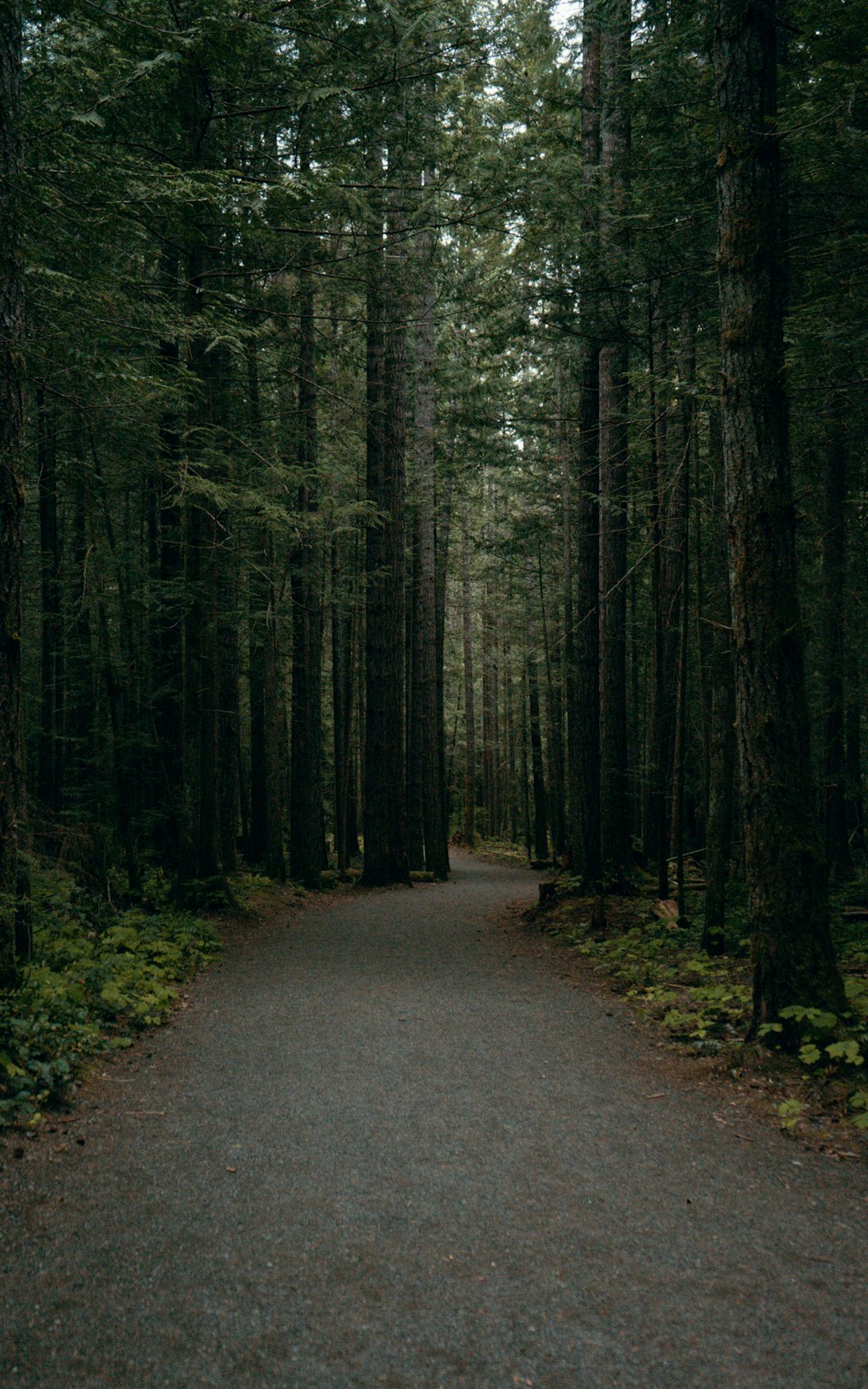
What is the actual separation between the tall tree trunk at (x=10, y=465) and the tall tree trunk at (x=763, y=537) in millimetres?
4781

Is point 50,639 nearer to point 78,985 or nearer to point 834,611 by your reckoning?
point 78,985

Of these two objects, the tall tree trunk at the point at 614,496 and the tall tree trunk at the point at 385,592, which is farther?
the tall tree trunk at the point at 385,592

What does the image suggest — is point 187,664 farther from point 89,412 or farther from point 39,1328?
point 39,1328

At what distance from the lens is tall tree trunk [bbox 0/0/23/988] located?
519 cm

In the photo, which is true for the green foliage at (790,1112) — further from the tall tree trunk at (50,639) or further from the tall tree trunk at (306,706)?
the tall tree trunk at (306,706)

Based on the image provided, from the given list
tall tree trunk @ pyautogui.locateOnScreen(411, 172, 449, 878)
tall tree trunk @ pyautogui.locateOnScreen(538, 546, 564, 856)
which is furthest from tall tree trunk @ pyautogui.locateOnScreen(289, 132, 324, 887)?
tall tree trunk @ pyautogui.locateOnScreen(538, 546, 564, 856)

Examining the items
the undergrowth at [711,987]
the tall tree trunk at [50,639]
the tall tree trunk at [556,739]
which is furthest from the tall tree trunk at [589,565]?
the tall tree trunk at [556,739]

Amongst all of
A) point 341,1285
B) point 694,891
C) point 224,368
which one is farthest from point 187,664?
point 341,1285

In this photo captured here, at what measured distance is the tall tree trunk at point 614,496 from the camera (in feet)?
35.0

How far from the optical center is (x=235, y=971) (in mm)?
8430

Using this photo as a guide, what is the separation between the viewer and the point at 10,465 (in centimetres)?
528

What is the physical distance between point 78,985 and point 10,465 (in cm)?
378

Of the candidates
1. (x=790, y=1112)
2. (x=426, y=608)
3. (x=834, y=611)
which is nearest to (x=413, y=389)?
(x=426, y=608)

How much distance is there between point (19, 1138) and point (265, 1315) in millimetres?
2029
